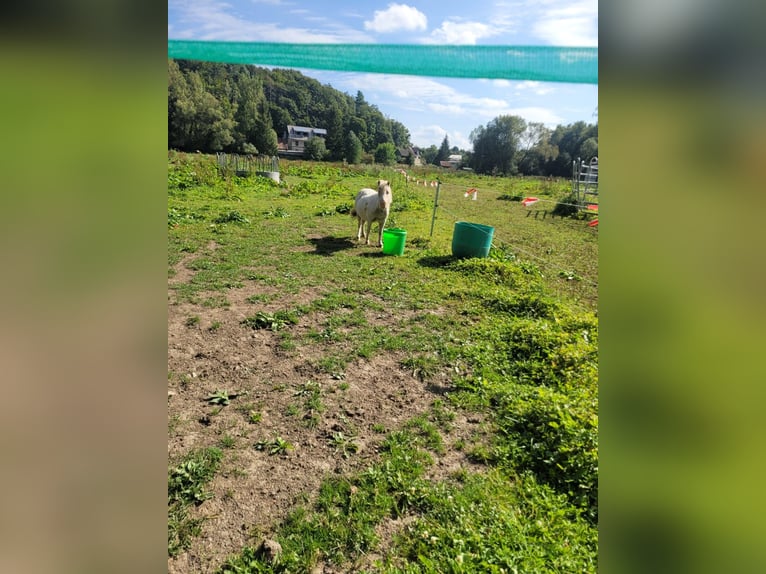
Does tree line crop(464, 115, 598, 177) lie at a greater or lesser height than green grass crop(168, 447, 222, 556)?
greater

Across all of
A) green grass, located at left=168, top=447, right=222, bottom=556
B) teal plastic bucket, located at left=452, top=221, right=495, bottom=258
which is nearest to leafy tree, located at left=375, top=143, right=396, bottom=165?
teal plastic bucket, located at left=452, top=221, right=495, bottom=258

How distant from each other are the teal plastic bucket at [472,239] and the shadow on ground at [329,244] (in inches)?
103

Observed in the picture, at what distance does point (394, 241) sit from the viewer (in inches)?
345

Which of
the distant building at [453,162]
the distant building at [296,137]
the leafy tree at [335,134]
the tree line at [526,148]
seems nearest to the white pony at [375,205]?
the tree line at [526,148]

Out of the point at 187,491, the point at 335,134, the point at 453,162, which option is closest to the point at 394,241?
the point at 187,491

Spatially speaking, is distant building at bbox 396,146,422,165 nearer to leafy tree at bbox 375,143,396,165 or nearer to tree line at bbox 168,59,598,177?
tree line at bbox 168,59,598,177

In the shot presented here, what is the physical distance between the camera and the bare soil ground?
2.69 meters

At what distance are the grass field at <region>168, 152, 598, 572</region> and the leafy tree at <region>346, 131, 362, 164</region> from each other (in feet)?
137

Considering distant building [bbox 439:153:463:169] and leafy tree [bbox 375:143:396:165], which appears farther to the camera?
distant building [bbox 439:153:463:169]
